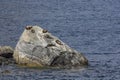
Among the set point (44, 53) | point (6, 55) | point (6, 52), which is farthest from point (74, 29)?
point (44, 53)

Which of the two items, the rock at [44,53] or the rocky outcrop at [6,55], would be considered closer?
the rock at [44,53]

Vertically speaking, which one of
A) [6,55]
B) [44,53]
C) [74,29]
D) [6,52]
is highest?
[44,53]

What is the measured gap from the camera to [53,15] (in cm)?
10475

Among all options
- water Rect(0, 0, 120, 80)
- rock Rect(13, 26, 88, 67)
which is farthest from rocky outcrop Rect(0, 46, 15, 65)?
water Rect(0, 0, 120, 80)

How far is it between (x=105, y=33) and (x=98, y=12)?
31.0m

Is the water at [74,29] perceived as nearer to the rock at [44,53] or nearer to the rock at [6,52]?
the rock at [44,53]

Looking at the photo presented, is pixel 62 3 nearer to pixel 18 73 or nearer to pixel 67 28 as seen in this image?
pixel 67 28

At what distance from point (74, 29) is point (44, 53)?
28.5 m

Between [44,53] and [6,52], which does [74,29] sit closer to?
[6,52]

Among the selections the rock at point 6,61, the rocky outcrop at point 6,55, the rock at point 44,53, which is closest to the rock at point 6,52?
the rocky outcrop at point 6,55

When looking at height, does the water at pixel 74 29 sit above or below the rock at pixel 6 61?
below

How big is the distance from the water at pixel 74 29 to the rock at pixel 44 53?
43.0 inches

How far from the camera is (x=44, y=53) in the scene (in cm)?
5619

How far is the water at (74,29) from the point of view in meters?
54.2
